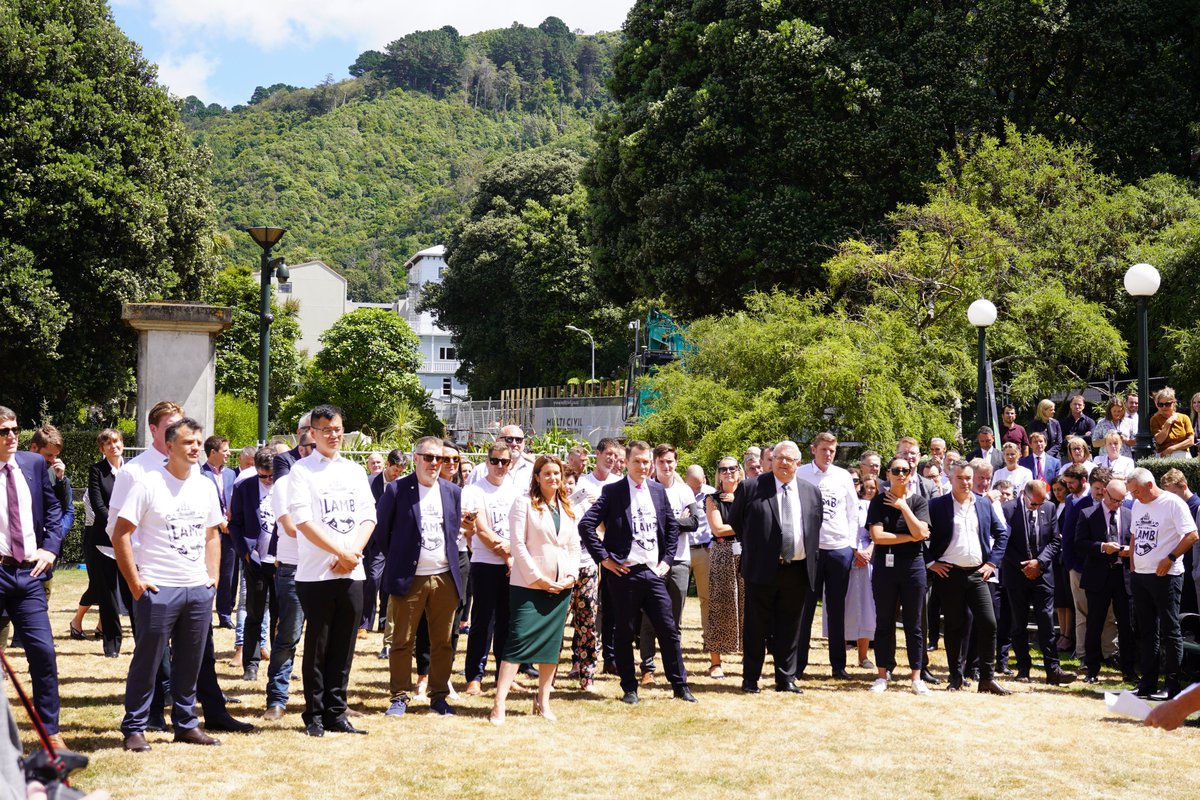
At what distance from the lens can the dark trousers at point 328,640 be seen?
775 cm

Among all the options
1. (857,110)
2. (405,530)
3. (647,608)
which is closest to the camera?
(405,530)

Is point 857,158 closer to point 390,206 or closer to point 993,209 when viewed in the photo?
point 993,209

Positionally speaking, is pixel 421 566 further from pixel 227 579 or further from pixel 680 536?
pixel 227 579

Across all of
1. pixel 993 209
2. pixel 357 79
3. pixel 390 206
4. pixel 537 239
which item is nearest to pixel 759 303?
pixel 993 209

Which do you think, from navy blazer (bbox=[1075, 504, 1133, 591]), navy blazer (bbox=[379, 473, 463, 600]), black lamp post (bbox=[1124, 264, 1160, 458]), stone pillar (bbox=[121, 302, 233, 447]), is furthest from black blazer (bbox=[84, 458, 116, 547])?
black lamp post (bbox=[1124, 264, 1160, 458])

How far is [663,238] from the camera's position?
2841 centimetres

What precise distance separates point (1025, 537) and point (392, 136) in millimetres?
126302

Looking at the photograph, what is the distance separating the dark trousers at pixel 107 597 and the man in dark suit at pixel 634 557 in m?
4.64

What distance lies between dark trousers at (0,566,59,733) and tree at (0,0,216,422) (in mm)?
21924

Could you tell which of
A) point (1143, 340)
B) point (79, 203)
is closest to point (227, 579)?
point (1143, 340)

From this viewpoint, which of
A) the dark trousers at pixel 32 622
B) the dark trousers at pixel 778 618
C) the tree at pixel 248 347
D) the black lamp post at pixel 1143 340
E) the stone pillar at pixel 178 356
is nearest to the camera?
the dark trousers at pixel 32 622

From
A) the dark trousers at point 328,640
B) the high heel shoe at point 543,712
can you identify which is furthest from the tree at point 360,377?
the dark trousers at point 328,640

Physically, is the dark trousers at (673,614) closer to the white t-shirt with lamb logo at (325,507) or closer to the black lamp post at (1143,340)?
the white t-shirt with lamb logo at (325,507)

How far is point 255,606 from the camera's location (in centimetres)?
980
